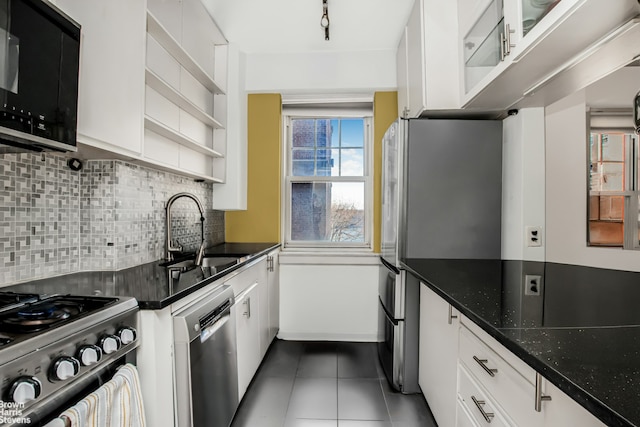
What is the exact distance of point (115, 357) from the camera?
0.97 metres

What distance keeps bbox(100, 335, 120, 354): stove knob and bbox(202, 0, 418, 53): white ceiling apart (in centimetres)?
228

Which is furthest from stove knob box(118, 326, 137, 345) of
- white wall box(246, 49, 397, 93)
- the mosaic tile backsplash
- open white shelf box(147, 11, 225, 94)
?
white wall box(246, 49, 397, 93)

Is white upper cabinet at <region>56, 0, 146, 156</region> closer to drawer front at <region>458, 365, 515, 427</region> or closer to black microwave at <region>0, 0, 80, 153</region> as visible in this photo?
black microwave at <region>0, 0, 80, 153</region>

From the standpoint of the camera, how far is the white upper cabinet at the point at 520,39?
1.02 meters

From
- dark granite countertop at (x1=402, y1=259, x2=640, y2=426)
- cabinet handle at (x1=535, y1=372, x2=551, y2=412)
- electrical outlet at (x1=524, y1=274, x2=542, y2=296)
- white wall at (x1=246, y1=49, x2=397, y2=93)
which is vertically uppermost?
white wall at (x1=246, y1=49, x2=397, y2=93)

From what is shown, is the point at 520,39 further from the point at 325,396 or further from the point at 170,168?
the point at 325,396

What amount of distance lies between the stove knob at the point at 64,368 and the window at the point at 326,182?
99.0 inches

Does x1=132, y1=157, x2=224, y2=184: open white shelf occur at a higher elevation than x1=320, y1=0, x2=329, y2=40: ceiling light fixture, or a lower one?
lower

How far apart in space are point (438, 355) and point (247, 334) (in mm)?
1141

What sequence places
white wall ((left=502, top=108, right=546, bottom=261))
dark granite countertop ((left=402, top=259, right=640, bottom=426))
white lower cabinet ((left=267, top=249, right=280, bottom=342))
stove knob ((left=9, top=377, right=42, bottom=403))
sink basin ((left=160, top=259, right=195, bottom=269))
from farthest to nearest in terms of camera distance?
white lower cabinet ((left=267, top=249, right=280, bottom=342)) → white wall ((left=502, top=108, right=546, bottom=261)) → sink basin ((left=160, top=259, right=195, bottom=269)) → stove knob ((left=9, top=377, right=42, bottom=403)) → dark granite countertop ((left=402, top=259, right=640, bottom=426))

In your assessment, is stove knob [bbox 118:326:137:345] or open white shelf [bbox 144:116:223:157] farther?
open white shelf [bbox 144:116:223:157]

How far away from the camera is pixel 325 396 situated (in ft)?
6.84

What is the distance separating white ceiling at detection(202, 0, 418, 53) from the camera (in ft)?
7.50

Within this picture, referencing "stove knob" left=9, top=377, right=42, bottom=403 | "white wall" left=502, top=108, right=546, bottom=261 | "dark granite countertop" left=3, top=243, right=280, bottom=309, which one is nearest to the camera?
"stove knob" left=9, top=377, right=42, bottom=403
